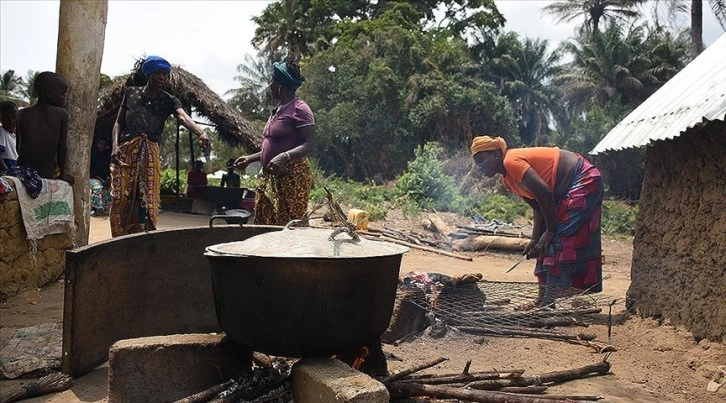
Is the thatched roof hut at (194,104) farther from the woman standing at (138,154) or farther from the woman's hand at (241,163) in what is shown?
the woman's hand at (241,163)

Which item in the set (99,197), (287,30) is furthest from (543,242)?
(287,30)

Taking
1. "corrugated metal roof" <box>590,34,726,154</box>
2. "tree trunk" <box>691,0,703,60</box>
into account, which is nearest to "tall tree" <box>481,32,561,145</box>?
"tree trunk" <box>691,0,703,60</box>

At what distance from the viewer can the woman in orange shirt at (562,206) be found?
4.80 metres

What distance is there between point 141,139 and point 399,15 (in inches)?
1149

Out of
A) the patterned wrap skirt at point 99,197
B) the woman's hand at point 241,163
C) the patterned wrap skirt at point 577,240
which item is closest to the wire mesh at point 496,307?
the patterned wrap skirt at point 577,240

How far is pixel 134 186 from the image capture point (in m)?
4.72

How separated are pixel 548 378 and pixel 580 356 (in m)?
0.87

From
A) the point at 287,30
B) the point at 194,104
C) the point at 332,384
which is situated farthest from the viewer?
the point at 287,30

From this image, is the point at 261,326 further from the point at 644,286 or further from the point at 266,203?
the point at 644,286

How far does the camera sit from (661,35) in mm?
30938

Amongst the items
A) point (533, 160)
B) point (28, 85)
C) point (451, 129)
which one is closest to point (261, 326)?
point (533, 160)

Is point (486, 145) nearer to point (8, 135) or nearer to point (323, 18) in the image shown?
point (8, 135)

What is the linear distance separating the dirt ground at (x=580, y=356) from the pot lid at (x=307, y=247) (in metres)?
1.21

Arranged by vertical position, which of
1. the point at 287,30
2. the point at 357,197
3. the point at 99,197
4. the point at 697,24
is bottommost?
Answer: the point at 99,197
